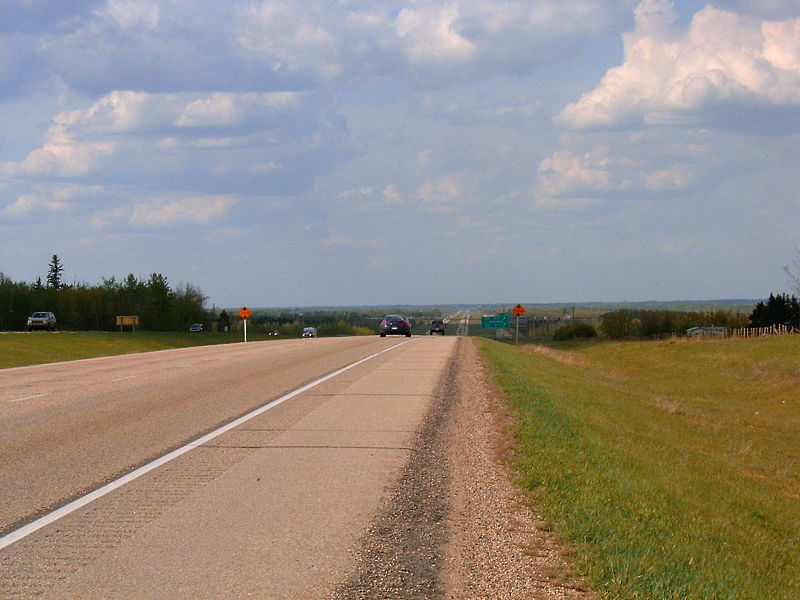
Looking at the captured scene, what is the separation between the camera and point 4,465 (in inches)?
386

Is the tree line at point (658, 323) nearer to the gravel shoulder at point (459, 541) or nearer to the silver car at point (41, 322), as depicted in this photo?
the silver car at point (41, 322)

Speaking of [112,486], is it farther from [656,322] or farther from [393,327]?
[656,322]

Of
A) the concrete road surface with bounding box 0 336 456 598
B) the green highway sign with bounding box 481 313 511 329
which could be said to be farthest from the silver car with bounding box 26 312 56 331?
the concrete road surface with bounding box 0 336 456 598

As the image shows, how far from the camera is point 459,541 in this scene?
6.78 meters

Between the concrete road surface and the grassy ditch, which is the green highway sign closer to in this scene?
the grassy ditch

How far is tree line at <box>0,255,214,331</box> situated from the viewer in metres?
95.1

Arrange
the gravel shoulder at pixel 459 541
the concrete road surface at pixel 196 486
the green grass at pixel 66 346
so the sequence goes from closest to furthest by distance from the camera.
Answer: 1. the gravel shoulder at pixel 459 541
2. the concrete road surface at pixel 196 486
3. the green grass at pixel 66 346

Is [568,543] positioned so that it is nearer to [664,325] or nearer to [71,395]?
[71,395]

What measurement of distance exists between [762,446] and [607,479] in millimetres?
14966

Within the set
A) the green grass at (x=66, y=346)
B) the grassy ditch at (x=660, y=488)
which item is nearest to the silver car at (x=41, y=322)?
the green grass at (x=66, y=346)

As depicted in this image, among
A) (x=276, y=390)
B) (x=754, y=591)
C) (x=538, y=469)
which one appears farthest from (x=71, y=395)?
(x=754, y=591)

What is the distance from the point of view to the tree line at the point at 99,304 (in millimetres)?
95062

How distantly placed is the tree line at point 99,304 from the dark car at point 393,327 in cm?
5085

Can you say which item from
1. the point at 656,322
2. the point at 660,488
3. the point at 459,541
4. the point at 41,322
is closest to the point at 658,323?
the point at 656,322
